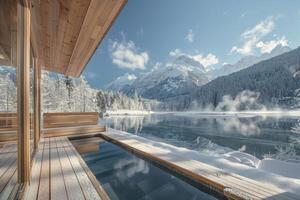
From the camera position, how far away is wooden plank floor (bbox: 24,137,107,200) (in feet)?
4.95

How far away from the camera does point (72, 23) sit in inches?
84.3

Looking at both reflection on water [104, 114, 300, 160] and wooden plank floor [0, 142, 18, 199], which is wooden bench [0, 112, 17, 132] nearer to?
wooden plank floor [0, 142, 18, 199]

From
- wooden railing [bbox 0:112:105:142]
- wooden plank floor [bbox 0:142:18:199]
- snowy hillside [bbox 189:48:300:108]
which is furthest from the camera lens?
snowy hillside [bbox 189:48:300:108]

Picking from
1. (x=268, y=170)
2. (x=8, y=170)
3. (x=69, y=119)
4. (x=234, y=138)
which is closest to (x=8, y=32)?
(x=8, y=170)

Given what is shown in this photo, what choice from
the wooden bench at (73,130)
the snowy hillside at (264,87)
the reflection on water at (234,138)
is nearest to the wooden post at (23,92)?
the wooden bench at (73,130)

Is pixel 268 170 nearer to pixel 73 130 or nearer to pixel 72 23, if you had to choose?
pixel 72 23

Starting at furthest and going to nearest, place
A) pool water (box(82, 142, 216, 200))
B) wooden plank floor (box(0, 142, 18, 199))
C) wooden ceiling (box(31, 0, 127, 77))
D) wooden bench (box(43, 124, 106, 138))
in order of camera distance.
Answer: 1. wooden bench (box(43, 124, 106, 138))
2. pool water (box(82, 142, 216, 200))
3. wooden ceiling (box(31, 0, 127, 77))
4. wooden plank floor (box(0, 142, 18, 199))

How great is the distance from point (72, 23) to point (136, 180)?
241 centimetres

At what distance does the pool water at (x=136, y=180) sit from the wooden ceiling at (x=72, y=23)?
2.17m

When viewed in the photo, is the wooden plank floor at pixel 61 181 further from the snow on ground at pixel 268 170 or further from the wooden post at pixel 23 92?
the snow on ground at pixel 268 170

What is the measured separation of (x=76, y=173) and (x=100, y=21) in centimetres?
196

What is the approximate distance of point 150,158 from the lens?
2.99m

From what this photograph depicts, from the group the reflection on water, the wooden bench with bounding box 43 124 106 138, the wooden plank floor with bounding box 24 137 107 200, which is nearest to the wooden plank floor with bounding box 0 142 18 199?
the wooden plank floor with bounding box 24 137 107 200

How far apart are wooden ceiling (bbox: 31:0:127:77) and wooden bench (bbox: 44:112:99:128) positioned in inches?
98.6
